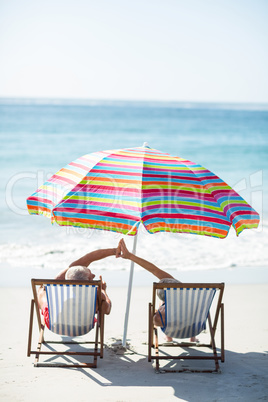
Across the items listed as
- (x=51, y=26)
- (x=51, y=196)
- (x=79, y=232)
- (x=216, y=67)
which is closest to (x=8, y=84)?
(x=51, y=26)

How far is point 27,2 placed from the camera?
3669cm

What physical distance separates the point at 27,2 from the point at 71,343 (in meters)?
36.1

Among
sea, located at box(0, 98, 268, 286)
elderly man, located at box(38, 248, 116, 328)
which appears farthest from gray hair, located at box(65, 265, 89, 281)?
sea, located at box(0, 98, 268, 286)

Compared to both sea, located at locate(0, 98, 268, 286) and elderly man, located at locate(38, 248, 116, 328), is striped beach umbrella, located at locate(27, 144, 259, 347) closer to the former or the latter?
elderly man, located at locate(38, 248, 116, 328)

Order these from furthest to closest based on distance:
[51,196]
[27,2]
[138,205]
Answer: [27,2], [51,196], [138,205]

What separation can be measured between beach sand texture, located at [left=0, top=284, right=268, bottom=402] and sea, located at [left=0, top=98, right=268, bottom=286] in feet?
6.85

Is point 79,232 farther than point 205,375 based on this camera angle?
Yes

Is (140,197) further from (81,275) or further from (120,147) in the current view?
(120,147)

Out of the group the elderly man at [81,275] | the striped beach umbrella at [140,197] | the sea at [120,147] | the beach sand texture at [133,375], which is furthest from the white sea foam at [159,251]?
the striped beach umbrella at [140,197]

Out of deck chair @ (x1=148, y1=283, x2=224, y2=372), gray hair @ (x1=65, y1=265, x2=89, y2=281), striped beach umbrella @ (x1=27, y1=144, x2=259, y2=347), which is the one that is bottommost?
deck chair @ (x1=148, y1=283, x2=224, y2=372)

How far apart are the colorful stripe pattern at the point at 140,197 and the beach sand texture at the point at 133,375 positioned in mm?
1122

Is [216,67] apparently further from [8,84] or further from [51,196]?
[51,196]

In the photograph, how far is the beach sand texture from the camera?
Answer: 145 inches

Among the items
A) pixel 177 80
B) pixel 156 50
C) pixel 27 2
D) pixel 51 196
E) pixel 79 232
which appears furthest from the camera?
pixel 177 80
